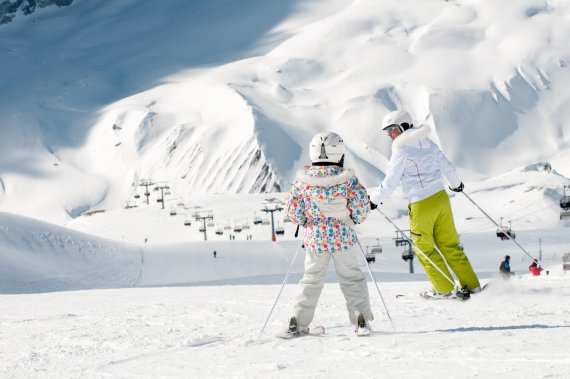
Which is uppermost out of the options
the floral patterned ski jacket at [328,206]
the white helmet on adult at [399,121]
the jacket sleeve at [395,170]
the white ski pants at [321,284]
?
the white helmet on adult at [399,121]

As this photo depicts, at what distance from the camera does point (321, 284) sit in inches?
314

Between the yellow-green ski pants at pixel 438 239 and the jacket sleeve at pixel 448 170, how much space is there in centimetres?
21

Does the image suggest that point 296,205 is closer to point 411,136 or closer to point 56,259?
point 411,136

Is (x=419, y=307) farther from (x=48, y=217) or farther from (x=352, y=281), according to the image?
(x=48, y=217)

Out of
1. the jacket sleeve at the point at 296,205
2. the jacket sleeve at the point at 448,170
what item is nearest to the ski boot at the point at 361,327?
the jacket sleeve at the point at 296,205

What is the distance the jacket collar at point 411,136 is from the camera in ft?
30.2

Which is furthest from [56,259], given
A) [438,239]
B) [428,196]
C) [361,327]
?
[361,327]

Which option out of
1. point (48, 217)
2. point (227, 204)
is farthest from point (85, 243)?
point (48, 217)

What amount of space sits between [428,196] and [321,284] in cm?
221

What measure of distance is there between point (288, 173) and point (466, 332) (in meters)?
183

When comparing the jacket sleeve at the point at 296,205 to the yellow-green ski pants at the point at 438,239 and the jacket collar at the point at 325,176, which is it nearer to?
the jacket collar at the point at 325,176

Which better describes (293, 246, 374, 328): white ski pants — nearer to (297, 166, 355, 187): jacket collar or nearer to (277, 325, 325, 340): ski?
(277, 325, 325, 340): ski

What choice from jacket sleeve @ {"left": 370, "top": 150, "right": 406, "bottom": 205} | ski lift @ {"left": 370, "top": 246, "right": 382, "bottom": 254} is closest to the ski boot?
jacket sleeve @ {"left": 370, "top": 150, "right": 406, "bottom": 205}

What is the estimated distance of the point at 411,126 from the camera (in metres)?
9.55
